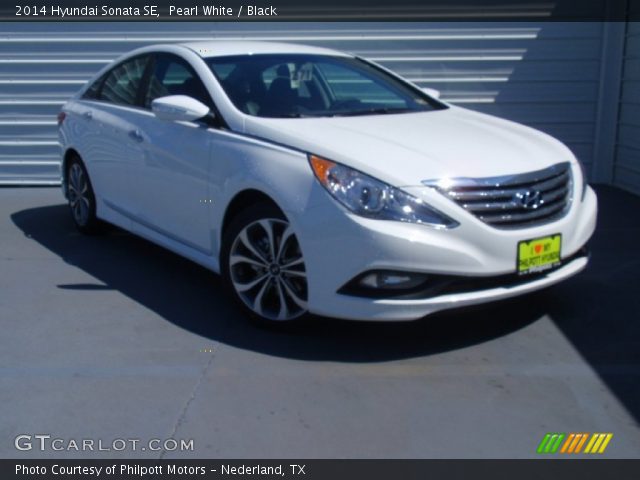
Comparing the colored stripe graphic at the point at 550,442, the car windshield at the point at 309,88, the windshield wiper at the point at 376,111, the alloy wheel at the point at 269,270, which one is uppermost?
the car windshield at the point at 309,88

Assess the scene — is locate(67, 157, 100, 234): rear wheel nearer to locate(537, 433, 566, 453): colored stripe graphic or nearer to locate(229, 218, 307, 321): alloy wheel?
locate(229, 218, 307, 321): alloy wheel

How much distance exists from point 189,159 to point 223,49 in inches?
37.7

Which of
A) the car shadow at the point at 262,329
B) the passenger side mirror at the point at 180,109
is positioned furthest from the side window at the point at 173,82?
the car shadow at the point at 262,329

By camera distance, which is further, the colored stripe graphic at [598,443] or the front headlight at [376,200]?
the front headlight at [376,200]

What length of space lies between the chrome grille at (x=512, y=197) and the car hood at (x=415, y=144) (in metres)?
0.05

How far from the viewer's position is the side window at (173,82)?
5102 millimetres

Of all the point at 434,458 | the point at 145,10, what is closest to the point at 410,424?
the point at 434,458

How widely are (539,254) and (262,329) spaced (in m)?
1.57

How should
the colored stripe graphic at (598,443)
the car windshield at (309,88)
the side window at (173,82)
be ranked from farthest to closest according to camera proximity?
1. the side window at (173,82)
2. the car windshield at (309,88)
3. the colored stripe graphic at (598,443)

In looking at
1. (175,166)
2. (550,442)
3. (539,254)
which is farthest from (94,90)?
(550,442)

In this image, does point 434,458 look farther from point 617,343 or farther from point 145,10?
point 145,10

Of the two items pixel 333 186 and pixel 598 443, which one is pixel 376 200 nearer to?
pixel 333 186

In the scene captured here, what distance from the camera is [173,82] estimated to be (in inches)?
215

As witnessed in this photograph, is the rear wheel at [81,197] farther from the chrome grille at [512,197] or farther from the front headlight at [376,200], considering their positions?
the chrome grille at [512,197]
